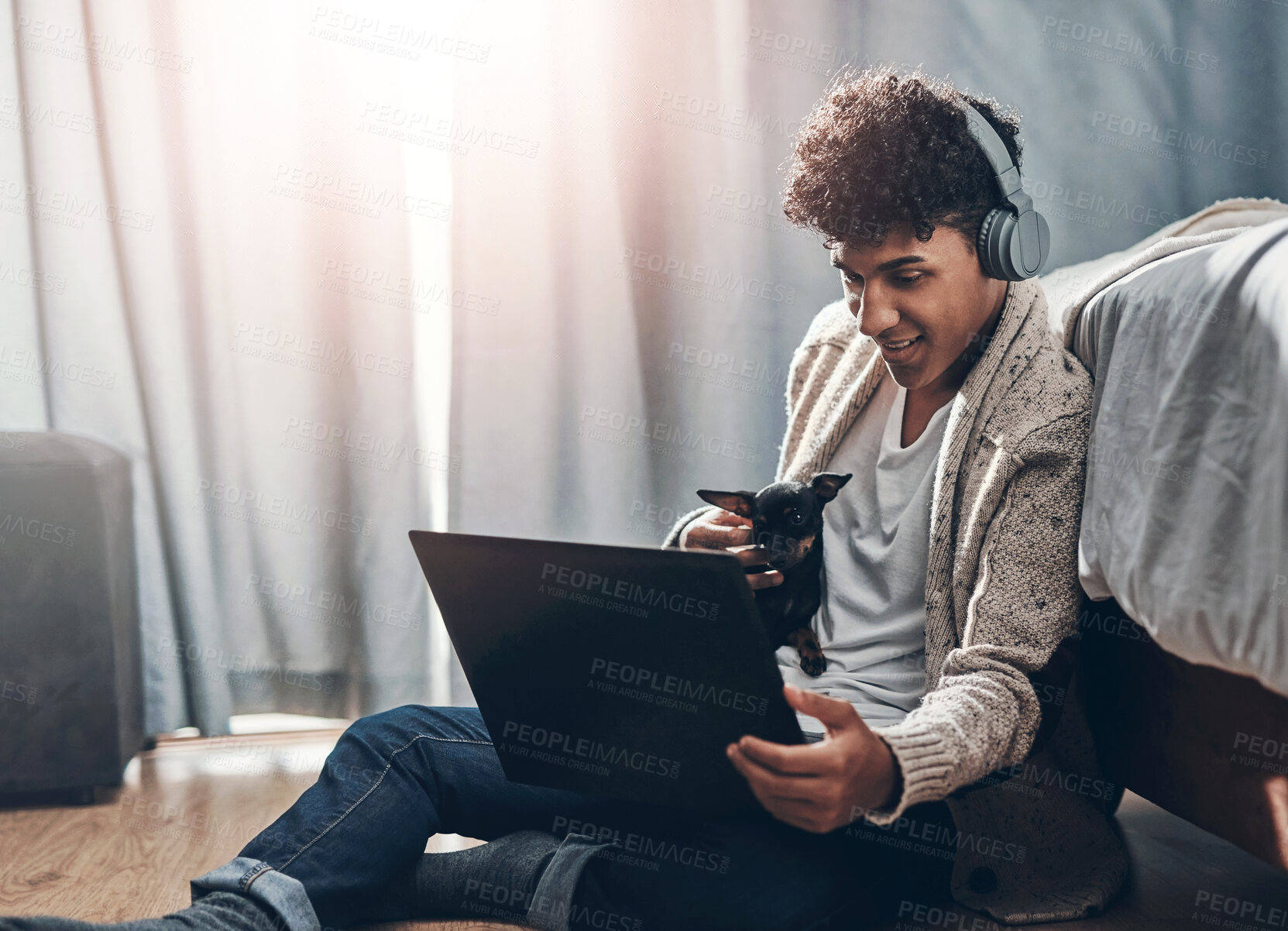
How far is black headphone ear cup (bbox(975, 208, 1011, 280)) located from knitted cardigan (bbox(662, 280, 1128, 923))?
80mm

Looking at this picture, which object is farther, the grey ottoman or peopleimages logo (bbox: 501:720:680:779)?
the grey ottoman

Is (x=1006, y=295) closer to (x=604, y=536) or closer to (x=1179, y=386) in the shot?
(x=1179, y=386)

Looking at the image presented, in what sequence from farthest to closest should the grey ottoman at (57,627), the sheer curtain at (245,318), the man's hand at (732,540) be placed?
the sheer curtain at (245,318)
the grey ottoman at (57,627)
the man's hand at (732,540)

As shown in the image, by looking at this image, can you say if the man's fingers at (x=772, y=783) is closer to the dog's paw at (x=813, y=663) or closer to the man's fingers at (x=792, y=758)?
the man's fingers at (x=792, y=758)

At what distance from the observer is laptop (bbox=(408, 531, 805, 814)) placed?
2.66 feet

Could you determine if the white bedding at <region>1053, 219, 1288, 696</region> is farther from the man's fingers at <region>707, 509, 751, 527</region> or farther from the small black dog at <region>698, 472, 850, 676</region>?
the man's fingers at <region>707, 509, 751, 527</region>

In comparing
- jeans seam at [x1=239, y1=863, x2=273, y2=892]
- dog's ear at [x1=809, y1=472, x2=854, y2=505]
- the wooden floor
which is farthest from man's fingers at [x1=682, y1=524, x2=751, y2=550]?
jeans seam at [x1=239, y1=863, x2=273, y2=892]

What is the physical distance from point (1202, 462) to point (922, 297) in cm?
35

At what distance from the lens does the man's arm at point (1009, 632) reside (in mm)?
812

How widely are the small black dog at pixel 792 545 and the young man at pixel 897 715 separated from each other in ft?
0.12

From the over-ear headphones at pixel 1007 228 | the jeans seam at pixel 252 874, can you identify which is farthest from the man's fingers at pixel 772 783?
the over-ear headphones at pixel 1007 228

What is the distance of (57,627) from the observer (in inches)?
61.8

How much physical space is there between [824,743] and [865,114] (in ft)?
2.45

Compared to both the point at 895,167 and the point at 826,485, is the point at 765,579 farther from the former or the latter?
the point at 895,167
